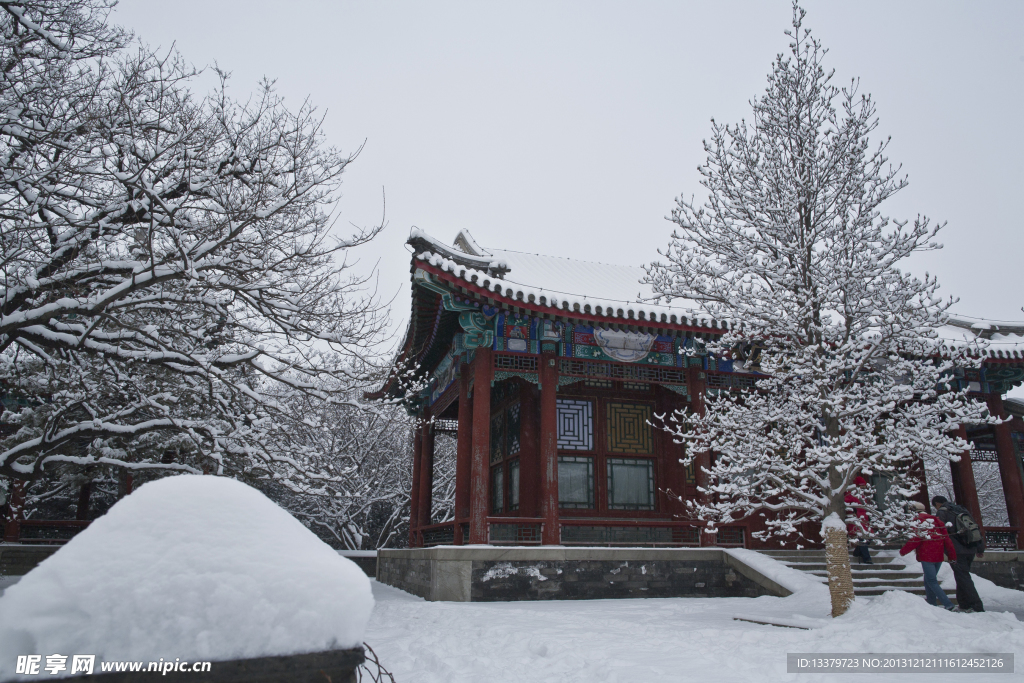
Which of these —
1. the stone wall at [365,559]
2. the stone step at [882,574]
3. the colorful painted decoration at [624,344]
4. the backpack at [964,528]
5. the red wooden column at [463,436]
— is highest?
the colorful painted decoration at [624,344]

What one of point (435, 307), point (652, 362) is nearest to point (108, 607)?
point (435, 307)

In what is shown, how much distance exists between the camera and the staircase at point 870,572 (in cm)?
838

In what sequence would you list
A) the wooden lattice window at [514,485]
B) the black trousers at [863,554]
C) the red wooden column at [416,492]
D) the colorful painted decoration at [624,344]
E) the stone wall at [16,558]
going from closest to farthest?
the black trousers at [863,554]
the colorful painted decoration at [624,344]
the wooden lattice window at [514,485]
the stone wall at [16,558]
the red wooden column at [416,492]

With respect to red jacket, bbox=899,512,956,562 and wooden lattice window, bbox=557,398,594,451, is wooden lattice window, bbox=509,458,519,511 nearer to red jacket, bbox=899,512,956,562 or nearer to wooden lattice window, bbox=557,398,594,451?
wooden lattice window, bbox=557,398,594,451

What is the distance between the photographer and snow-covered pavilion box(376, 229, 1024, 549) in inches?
363

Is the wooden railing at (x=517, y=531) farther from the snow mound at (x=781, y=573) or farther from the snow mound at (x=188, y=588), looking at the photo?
the snow mound at (x=188, y=588)

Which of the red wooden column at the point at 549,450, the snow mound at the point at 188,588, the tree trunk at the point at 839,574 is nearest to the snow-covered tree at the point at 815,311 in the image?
the tree trunk at the point at 839,574

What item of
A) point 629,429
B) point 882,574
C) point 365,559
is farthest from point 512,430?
point 365,559

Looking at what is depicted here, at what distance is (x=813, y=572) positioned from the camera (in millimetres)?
8859

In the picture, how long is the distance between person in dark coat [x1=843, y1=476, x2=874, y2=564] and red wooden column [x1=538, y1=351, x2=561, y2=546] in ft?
12.1

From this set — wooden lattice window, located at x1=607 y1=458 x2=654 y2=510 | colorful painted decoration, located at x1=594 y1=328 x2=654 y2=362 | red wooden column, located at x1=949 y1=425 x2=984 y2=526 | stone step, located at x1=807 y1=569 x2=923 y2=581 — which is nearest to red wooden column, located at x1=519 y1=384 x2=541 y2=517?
wooden lattice window, located at x1=607 y1=458 x2=654 y2=510

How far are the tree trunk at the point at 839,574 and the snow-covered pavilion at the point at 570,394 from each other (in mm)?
3290

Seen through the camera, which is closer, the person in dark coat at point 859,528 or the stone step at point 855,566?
the person in dark coat at point 859,528

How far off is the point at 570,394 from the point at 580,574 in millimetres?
3076
